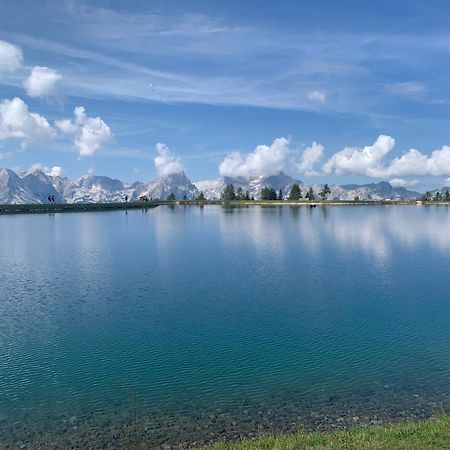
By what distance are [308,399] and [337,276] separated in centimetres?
4088

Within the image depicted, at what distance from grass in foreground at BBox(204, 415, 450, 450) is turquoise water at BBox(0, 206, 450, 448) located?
234 centimetres

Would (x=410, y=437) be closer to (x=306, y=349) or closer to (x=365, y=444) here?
A: (x=365, y=444)

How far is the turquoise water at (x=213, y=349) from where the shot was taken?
2555 cm

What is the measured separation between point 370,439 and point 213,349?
59.6 feet

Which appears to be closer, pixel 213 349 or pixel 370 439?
pixel 370 439

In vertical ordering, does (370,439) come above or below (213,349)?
above

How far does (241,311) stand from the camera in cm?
4781

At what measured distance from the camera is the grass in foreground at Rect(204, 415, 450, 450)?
19.0 m

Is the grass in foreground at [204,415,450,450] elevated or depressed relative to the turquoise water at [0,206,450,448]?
elevated

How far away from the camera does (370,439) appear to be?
20.1 m

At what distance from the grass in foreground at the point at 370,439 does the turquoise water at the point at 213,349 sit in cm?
234

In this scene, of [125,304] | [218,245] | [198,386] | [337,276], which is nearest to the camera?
[198,386]

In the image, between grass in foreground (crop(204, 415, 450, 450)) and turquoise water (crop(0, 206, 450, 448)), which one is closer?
grass in foreground (crop(204, 415, 450, 450))

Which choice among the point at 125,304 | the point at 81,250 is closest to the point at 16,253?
the point at 81,250
